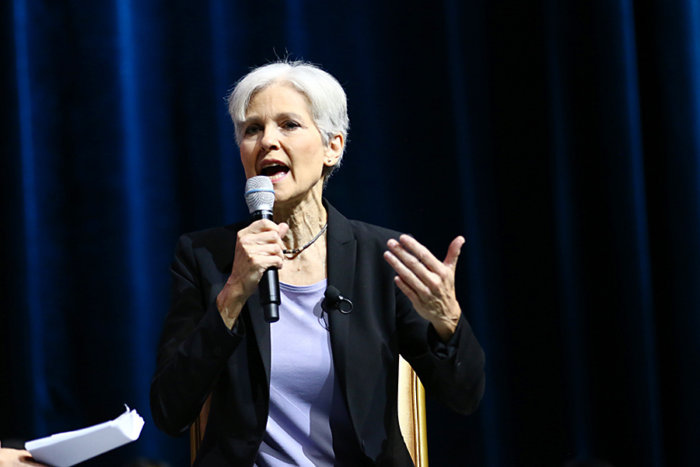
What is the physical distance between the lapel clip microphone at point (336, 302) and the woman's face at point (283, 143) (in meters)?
0.21

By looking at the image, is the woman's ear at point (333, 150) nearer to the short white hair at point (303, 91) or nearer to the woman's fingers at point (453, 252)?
the short white hair at point (303, 91)

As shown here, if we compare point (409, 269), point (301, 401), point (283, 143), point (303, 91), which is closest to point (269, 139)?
point (283, 143)

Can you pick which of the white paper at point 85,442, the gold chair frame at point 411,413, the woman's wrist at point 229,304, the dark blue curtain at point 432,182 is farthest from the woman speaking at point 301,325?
the dark blue curtain at point 432,182

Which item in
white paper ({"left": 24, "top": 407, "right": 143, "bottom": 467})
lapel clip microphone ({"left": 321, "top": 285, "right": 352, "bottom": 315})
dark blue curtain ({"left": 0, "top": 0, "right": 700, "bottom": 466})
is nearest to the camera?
white paper ({"left": 24, "top": 407, "right": 143, "bottom": 467})

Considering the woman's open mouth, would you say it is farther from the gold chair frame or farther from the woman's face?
the gold chair frame

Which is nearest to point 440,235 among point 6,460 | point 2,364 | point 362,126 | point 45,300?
point 362,126

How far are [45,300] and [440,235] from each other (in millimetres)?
1129

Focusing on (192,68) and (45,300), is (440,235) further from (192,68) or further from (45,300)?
(45,300)

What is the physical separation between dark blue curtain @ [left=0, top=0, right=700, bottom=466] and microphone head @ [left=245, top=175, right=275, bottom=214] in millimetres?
863

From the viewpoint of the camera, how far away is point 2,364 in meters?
2.34

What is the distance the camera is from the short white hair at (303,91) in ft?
5.88

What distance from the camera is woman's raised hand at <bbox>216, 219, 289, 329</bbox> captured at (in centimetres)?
145

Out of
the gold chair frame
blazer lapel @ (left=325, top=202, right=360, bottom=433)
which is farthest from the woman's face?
the gold chair frame

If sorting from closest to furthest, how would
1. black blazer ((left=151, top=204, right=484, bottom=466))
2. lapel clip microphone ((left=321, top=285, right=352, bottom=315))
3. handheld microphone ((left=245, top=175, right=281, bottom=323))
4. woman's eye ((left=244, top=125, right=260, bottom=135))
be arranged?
handheld microphone ((left=245, top=175, right=281, bottom=323)), black blazer ((left=151, top=204, right=484, bottom=466)), lapel clip microphone ((left=321, top=285, right=352, bottom=315)), woman's eye ((left=244, top=125, right=260, bottom=135))
